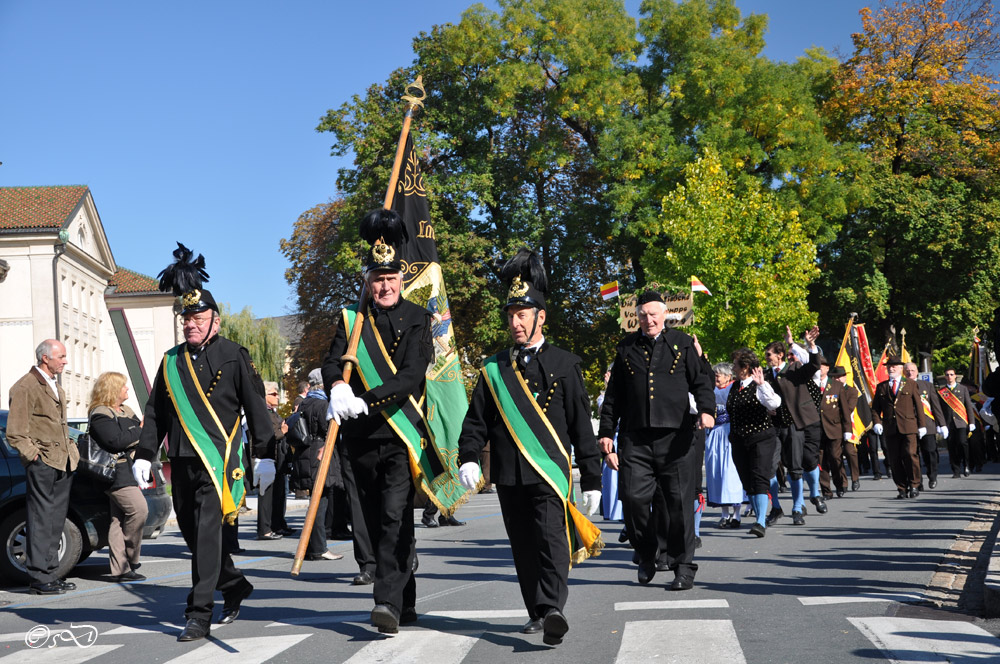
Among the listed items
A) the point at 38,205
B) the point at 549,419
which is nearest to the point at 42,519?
the point at 549,419

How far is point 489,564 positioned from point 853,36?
3459cm

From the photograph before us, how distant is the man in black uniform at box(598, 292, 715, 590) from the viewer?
8609 millimetres

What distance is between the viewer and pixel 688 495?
8734mm

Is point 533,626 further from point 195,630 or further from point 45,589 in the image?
point 45,589

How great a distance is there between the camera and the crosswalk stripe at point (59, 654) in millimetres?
6566

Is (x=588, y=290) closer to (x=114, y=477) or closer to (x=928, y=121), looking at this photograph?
(x=928, y=121)

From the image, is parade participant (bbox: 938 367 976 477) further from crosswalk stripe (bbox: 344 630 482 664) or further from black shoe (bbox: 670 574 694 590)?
crosswalk stripe (bbox: 344 630 482 664)

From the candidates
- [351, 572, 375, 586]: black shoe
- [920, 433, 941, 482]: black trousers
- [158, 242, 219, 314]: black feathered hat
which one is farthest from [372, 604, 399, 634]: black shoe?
[920, 433, 941, 482]: black trousers

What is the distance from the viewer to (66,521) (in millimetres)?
10578

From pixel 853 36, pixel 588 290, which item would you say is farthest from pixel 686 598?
pixel 853 36

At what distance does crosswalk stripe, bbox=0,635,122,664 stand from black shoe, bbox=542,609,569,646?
254cm

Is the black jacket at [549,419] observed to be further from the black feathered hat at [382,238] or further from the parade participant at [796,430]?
the parade participant at [796,430]

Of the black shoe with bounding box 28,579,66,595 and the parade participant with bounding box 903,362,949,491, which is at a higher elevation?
the parade participant with bounding box 903,362,949,491

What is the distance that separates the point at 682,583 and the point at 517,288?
2727 mm
